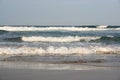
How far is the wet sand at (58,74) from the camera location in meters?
7.64

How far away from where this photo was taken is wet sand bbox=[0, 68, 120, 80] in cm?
764

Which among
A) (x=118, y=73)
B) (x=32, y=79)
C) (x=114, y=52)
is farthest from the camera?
(x=114, y=52)

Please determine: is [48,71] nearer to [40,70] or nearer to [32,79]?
[40,70]

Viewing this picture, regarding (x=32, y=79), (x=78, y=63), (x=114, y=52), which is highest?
(x=32, y=79)

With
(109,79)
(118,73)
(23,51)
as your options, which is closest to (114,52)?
(23,51)

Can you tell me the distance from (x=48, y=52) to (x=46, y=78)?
19.3 ft

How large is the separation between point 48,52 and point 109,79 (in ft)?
20.3

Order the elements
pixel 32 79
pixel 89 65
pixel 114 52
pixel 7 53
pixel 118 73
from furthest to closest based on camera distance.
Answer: pixel 114 52 → pixel 7 53 → pixel 89 65 → pixel 118 73 → pixel 32 79

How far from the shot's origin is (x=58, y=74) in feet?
26.6

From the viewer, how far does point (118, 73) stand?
832 centimetres

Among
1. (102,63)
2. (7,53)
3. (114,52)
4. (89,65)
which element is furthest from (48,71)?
(114,52)

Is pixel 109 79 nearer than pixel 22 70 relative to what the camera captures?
Yes

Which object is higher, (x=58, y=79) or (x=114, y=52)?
(x=58, y=79)

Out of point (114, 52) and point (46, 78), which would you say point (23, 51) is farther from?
point (46, 78)
